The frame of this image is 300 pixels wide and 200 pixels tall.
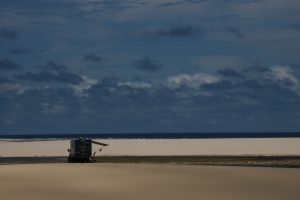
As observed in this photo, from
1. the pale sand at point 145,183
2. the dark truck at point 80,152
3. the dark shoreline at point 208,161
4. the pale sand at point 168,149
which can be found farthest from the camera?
the pale sand at point 168,149

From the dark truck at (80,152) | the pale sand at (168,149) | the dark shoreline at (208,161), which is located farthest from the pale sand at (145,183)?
the pale sand at (168,149)

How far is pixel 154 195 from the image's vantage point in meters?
31.1

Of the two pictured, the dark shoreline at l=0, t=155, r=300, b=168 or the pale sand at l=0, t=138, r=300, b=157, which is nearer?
the dark shoreline at l=0, t=155, r=300, b=168

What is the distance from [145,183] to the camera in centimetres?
3697

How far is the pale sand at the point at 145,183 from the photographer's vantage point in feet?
102

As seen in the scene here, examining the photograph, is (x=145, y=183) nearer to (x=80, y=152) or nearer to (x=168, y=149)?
(x=80, y=152)

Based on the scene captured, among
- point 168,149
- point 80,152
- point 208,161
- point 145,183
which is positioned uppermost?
point 168,149

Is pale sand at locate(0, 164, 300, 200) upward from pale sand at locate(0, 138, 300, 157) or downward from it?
downward

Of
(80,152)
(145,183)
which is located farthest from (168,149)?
(145,183)

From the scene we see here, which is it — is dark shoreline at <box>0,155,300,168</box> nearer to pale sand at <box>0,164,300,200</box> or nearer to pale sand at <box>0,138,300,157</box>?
pale sand at <box>0,164,300,200</box>

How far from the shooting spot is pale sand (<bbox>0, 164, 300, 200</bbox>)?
102 feet

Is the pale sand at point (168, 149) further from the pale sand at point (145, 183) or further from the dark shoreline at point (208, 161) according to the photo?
the pale sand at point (145, 183)

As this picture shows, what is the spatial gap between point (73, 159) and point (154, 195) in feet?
122

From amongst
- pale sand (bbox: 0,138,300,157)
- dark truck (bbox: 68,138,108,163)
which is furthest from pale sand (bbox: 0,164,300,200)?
pale sand (bbox: 0,138,300,157)
